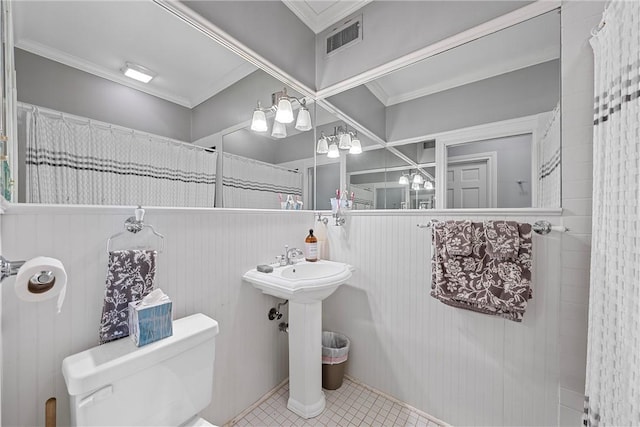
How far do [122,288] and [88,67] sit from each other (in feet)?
2.91

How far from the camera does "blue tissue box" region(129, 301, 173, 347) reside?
2.93 feet

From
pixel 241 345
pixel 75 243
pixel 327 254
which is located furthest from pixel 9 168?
pixel 327 254

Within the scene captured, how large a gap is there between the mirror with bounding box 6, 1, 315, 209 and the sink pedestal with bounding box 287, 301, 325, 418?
2.47 feet

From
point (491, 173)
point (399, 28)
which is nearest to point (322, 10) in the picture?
point (399, 28)

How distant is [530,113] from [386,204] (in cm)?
87

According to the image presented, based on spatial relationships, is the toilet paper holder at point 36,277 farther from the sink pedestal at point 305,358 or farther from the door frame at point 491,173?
the door frame at point 491,173

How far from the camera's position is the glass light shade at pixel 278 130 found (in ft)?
5.65

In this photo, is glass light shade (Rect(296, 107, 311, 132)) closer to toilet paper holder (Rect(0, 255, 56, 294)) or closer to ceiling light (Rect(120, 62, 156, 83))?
ceiling light (Rect(120, 62, 156, 83))

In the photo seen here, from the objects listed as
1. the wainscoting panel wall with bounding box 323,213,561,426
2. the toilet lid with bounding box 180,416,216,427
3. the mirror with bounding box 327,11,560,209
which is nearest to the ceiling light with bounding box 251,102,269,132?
the mirror with bounding box 327,11,560,209

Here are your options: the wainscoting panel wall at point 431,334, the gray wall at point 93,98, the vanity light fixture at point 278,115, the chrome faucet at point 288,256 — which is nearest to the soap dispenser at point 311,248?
the chrome faucet at point 288,256

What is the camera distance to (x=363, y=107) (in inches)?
72.3

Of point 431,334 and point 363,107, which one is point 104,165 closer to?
point 363,107

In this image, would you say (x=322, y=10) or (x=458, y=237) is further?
(x=322, y=10)

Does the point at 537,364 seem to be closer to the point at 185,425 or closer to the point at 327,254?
the point at 327,254
